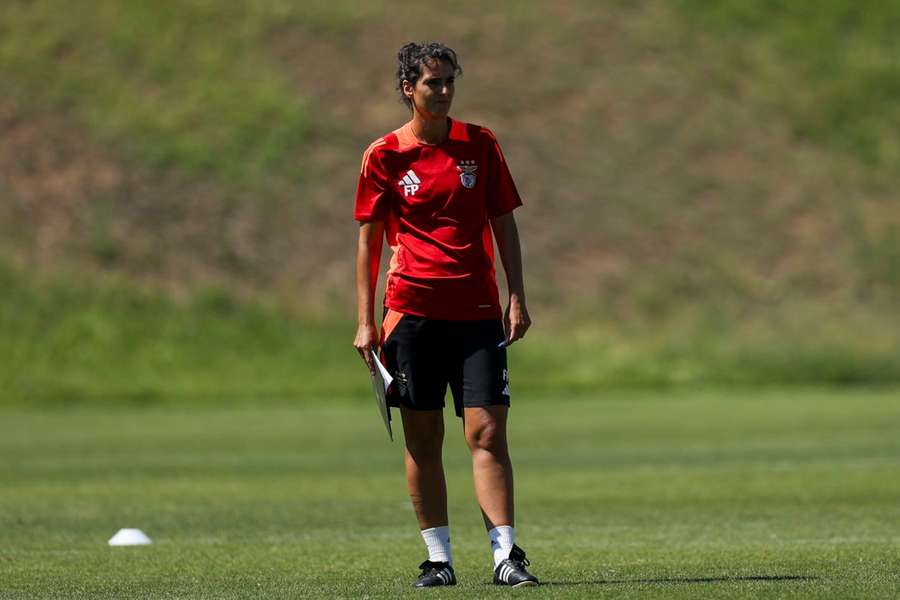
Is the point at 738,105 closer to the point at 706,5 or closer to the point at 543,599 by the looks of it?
the point at 706,5

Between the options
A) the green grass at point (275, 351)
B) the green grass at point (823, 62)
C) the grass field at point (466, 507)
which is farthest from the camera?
the green grass at point (823, 62)

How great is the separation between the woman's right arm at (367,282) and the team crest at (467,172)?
46cm

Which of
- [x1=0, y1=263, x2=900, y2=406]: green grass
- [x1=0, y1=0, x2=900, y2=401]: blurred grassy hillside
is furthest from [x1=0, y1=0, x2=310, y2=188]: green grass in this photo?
[x1=0, y1=263, x2=900, y2=406]: green grass

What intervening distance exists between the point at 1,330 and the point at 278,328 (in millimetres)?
5967

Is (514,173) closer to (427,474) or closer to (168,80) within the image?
(168,80)

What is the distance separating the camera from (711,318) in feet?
141

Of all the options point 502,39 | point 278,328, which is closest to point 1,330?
point 278,328

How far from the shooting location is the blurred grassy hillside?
4100 cm

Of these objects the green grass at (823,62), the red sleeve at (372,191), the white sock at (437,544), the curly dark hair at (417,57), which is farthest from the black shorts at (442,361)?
the green grass at (823,62)

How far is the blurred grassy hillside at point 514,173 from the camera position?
41.0m

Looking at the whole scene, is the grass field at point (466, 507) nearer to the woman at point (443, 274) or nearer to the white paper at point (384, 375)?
the woman at point (443, 274)

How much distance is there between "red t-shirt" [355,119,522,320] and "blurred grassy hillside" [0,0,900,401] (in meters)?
29.6

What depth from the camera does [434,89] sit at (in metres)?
8.45

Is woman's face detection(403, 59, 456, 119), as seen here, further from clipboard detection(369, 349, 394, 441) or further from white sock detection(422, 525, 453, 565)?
white sock detection(422, 525, 453, 565)
